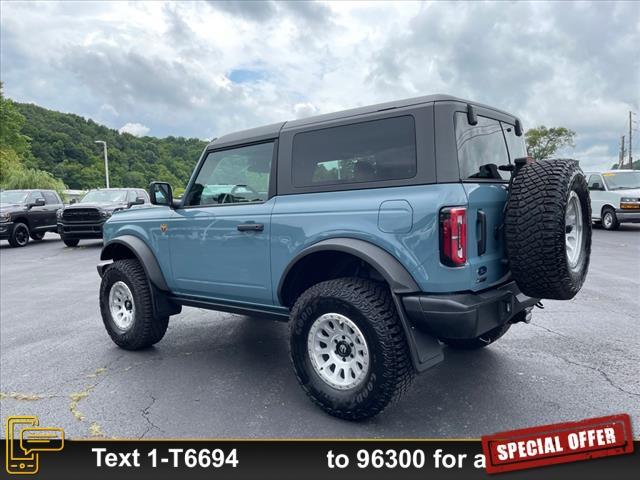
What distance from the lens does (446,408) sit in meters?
3.12

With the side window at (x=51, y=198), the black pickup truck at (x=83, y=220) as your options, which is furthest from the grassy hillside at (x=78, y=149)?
the black pickup truck at (x=83, y=220)

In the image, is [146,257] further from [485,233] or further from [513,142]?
[513,142]

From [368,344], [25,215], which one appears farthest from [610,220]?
[25,215]

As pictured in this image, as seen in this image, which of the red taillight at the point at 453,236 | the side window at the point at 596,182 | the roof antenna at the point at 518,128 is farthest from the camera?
the side window at the point at 596,182

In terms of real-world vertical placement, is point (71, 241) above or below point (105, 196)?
below

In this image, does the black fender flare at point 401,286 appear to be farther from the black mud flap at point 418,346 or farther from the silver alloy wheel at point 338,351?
the silver alloy wheel at point 338,351

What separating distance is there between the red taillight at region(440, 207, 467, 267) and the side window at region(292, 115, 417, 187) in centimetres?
37

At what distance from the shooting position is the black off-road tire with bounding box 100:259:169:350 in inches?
169

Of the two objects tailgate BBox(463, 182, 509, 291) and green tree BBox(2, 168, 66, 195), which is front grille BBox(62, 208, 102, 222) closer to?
tailgate BBox(463, 182, 509, 291)

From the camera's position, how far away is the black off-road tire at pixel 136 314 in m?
4.30

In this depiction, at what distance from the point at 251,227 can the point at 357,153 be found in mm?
973

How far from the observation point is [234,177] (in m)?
3.86

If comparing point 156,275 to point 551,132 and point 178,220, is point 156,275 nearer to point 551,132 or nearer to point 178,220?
point 178,220

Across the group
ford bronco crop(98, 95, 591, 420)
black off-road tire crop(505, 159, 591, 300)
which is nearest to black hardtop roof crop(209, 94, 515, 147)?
ford bronco crop(98, 95, 591, 420)
